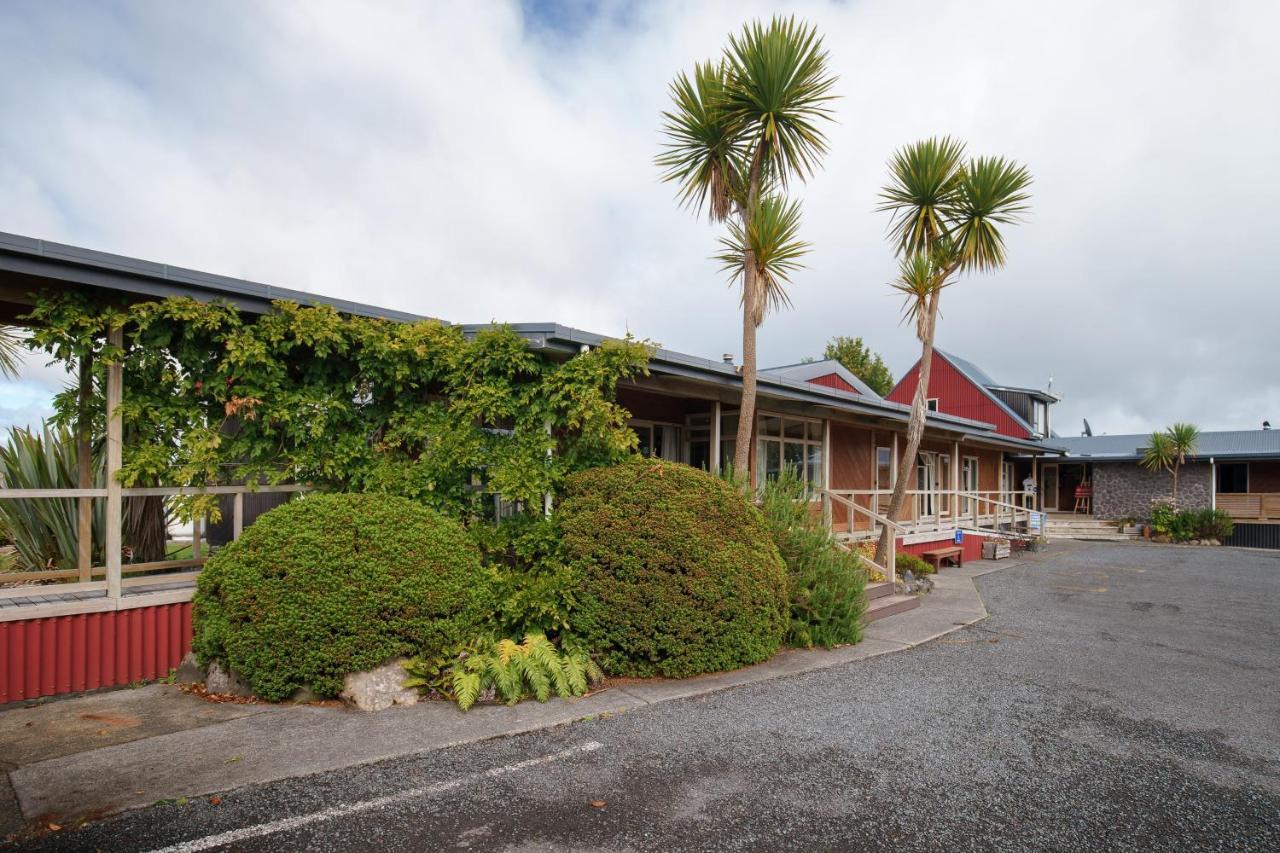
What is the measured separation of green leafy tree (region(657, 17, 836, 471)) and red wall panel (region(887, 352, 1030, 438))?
23508mm

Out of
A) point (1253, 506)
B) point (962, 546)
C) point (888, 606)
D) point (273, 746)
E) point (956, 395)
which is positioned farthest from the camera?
point (956, 395)

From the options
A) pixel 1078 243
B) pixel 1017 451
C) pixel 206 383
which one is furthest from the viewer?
pixel 1017 451

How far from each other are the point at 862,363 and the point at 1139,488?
1725 cm

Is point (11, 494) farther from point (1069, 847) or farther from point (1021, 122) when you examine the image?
point (1021, 122)

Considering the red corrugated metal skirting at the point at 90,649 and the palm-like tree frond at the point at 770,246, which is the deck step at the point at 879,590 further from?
the red corrugated metal skirting at the point at 90,649

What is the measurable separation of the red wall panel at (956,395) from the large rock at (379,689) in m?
29.2

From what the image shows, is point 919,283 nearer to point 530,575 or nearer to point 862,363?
point 530,575

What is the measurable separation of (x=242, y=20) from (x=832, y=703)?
11247mm

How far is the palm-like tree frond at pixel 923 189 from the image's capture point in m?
12.4

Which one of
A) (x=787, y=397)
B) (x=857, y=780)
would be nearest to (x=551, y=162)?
(x=787, y=397)

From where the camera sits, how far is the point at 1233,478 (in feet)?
95.7

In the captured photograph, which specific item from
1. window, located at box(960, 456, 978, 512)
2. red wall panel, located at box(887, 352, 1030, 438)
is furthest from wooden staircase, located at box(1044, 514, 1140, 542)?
window, located at box(960, 456, 978, 512)

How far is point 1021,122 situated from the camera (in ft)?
42.4

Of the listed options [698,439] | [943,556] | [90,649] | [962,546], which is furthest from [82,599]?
[962,546]
